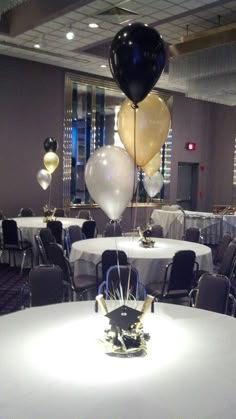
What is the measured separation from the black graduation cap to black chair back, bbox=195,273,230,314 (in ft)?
4.00

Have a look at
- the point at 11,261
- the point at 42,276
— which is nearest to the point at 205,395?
the point at 42,276

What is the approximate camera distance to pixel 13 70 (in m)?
10.5

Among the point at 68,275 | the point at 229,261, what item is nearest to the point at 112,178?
the point at 68,275

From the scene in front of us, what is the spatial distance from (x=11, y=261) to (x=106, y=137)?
552cm

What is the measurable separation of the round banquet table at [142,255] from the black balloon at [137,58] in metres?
2.18

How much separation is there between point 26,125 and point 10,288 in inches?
205

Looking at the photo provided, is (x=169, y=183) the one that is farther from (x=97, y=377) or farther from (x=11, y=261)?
(x=97, y=377)

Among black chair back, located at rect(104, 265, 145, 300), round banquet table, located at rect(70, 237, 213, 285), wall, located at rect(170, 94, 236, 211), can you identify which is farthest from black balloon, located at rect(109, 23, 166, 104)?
wall, located at rect(170, 94, 236, 211)

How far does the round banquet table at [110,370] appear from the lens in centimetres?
177

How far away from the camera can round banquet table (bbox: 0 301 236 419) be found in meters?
1.77

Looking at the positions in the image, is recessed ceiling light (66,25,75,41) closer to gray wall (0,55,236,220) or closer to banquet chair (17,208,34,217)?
gray wall (0,55,236,220)

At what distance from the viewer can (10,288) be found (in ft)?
22.5

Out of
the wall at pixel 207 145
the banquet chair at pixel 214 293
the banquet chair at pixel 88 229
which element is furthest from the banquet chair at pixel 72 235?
the wall at pixel 207 145

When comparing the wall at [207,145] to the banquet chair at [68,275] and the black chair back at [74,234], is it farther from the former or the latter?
the banquet chair at [68,275]
